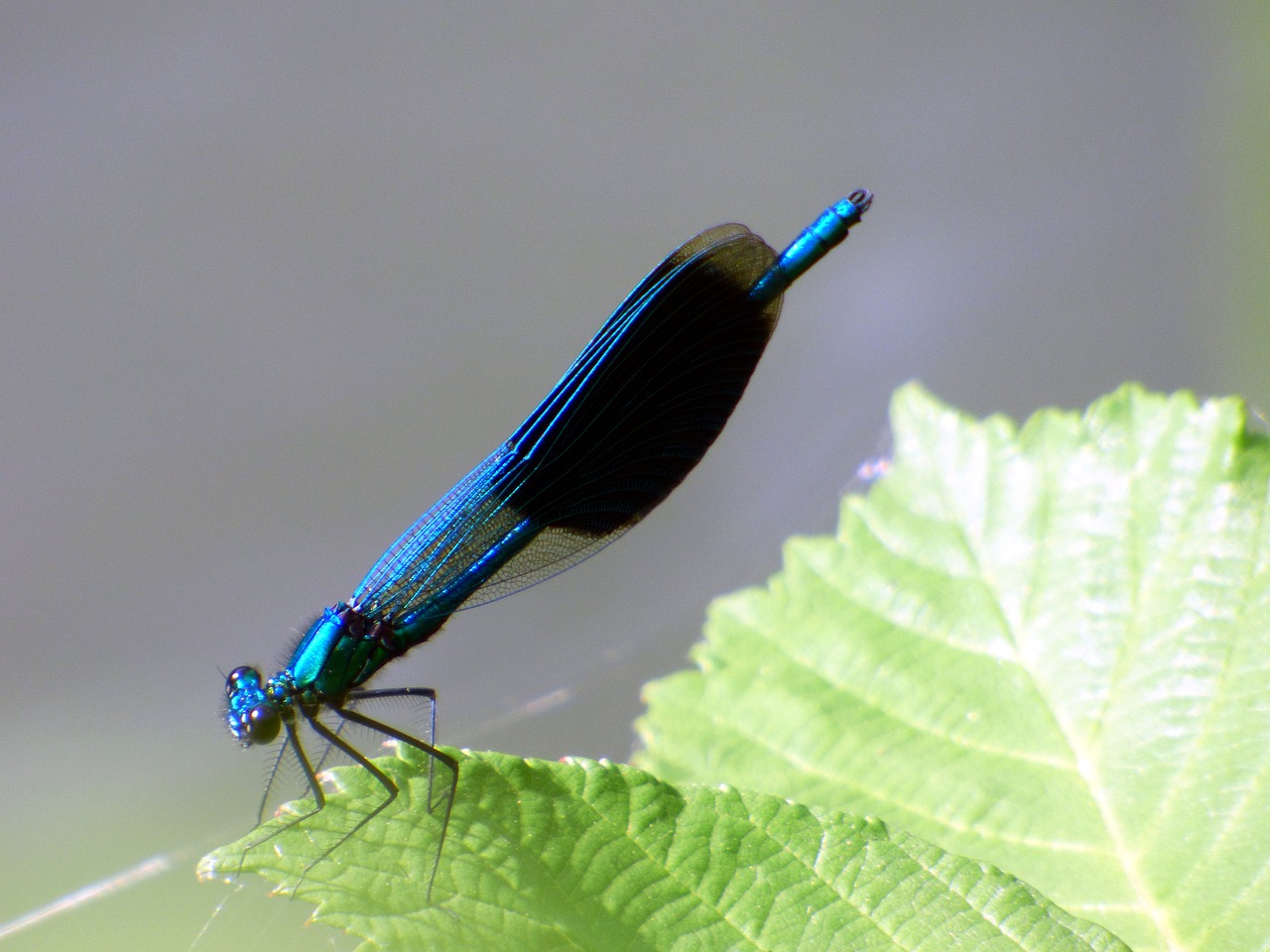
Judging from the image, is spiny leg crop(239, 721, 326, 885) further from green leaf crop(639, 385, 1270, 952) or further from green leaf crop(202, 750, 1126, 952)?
green leaf crop(639, 385, 1270, 952)

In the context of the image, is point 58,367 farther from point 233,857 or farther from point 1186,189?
point 1186,189

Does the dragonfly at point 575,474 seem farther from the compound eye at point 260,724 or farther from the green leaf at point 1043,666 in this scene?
the green leaf at point 1043,666

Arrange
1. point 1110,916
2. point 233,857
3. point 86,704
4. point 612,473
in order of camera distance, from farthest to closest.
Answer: point 86,704
point 612,473
point 1110,916
point 233,857

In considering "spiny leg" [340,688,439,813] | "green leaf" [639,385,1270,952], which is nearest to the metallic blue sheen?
"green leaf" [639,385,1270,952]

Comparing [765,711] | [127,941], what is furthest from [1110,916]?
[127,941]

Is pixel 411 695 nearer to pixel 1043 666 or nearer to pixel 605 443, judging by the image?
pixel 605 443

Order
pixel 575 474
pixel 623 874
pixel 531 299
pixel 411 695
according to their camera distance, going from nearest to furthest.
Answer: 1. pixel 623 874
2. pixel 411 695
3. pixel 575 474
4. pixel 531 299

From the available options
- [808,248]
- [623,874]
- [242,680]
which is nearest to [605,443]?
→ [808,248]
